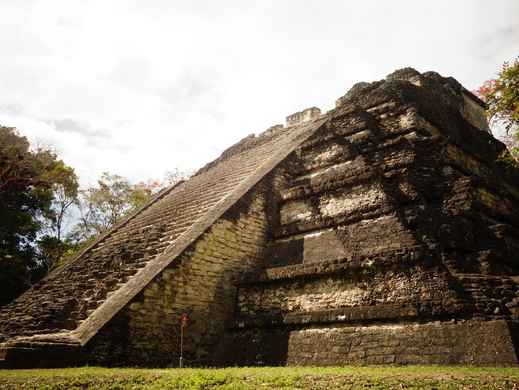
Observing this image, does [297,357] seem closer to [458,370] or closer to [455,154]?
[458,370]

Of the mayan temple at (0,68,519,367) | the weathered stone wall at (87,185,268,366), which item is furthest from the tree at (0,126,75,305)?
the weathered stone wall at (87,185,268,366)

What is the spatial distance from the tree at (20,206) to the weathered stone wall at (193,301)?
12.4 meters

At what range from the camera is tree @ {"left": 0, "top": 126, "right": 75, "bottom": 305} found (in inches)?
628

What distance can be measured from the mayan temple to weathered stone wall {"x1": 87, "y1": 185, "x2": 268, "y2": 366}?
21 mm

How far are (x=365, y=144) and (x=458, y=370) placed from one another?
480 centimetres

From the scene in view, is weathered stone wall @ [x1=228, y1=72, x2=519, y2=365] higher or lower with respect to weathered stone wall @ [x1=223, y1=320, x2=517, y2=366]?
higher

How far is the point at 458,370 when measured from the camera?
3904mm

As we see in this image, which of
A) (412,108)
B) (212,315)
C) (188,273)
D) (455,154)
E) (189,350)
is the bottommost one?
(189,350)

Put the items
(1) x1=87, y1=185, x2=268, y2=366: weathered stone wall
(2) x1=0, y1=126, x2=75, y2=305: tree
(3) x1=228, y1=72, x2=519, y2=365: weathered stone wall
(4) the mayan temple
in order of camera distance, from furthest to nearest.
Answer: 1. (2) x1=0, y1=126, x2=75, y2=305: tree
2. (1) x1=87, y1=185, x2=268, y2=366: weathered stone wall
3. (4) the mayan temple
4. (3) x1=228, y1=72, x2=519, y2=365: weathered stone wall

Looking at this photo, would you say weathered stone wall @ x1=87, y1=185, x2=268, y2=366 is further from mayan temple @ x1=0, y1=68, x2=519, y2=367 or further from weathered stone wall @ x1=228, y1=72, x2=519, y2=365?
weathered stone wall @ x1=228, y1=72, x2=519, y2=365

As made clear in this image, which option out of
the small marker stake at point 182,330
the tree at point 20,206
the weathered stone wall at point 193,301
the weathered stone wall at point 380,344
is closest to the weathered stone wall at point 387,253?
the weathered stone wall at point 380,344

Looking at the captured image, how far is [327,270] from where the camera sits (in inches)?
232

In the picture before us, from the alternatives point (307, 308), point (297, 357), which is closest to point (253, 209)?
point (307, 308)

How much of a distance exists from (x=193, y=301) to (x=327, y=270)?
87.3 inches
